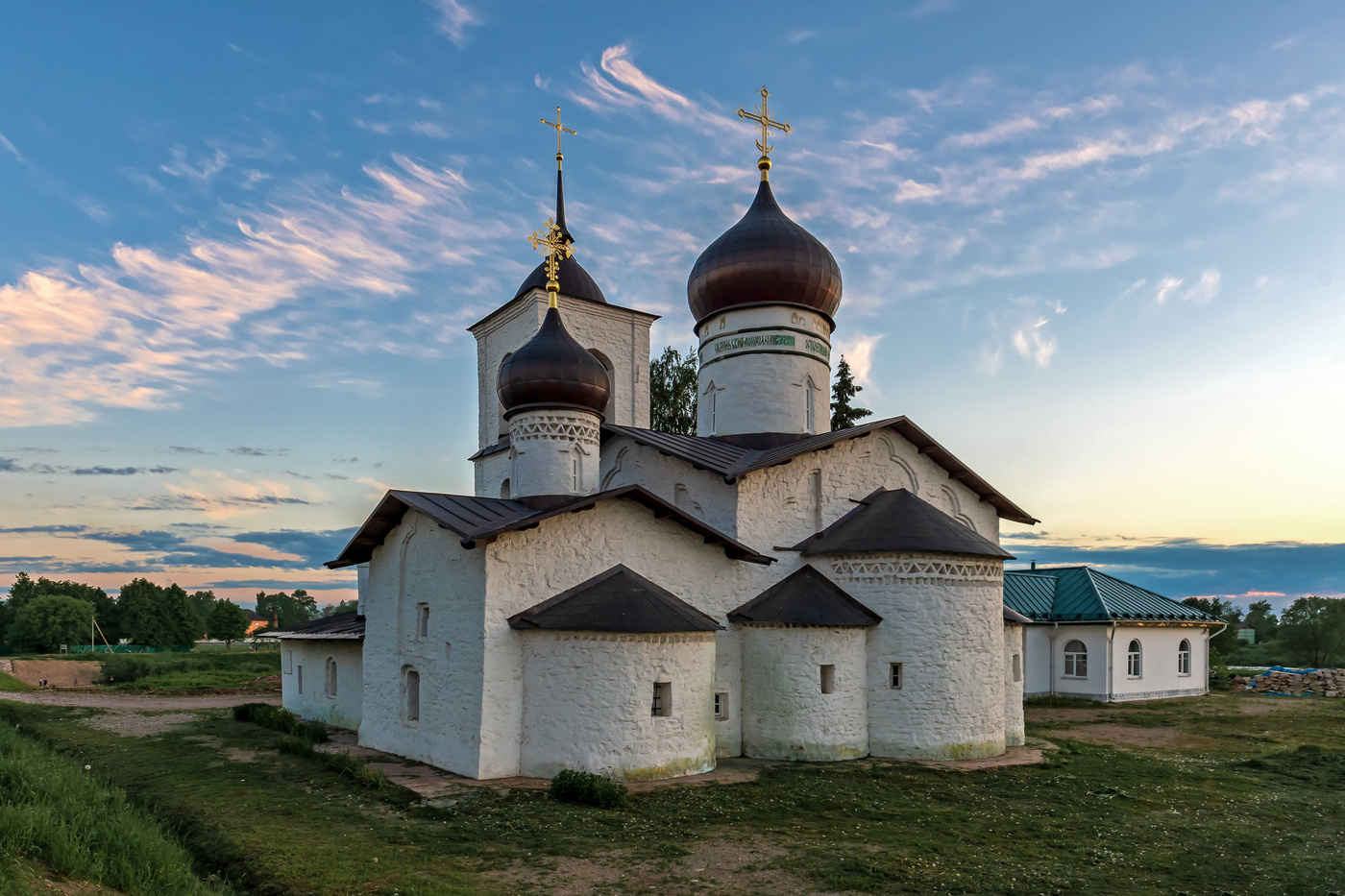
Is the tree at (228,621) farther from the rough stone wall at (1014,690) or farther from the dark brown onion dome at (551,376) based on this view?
the rough stone wall at (1014,690)

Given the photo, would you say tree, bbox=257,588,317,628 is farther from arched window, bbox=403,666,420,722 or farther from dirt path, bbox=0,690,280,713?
arched window, bbox=403,666,420,722

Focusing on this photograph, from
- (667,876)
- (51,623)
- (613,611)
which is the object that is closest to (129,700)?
(613,611)

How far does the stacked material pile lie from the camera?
25922mm

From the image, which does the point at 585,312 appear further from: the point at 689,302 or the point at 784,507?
the point at 784,507

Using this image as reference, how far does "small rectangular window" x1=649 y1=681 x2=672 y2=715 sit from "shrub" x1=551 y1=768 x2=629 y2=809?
4.59 ft

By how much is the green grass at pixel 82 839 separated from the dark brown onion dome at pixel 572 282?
15636mm

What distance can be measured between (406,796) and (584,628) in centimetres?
304

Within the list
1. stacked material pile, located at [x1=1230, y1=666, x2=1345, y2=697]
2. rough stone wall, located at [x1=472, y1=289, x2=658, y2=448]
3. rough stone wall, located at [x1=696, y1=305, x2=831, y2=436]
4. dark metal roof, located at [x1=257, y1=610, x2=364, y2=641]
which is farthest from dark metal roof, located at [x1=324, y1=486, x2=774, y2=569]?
stacked material pile, located at [x1=1230, y1=666, x2=1345, y2=697]

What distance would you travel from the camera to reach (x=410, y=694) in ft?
45.0

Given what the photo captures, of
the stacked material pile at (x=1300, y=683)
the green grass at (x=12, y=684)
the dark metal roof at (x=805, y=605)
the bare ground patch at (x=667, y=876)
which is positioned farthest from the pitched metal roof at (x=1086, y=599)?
the green grass at (x=12, y=684)

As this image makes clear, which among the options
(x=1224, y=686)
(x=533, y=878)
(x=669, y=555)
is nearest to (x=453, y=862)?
(x=533, y=878)

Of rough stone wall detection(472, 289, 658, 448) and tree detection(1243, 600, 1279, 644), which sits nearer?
rough stone wall detection(472, 289, 658, 448)

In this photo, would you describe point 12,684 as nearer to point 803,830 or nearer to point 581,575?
point 581,575

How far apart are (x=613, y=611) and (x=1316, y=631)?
130 ft
